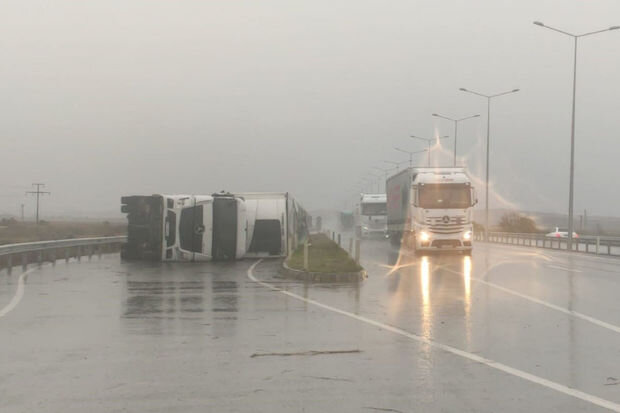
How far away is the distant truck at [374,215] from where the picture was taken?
51.6 meters

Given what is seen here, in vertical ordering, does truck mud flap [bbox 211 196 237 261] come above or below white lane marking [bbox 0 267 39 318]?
above

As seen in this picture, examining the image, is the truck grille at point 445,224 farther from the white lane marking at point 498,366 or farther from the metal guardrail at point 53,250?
the white lane marking at point 498,366

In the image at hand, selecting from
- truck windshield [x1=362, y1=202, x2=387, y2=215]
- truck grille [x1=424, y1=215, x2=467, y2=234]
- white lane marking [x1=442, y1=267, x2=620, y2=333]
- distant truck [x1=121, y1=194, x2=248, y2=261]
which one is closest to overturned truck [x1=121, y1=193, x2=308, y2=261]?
distant truck [x1=121, y1=194, x2=248, y2=261]

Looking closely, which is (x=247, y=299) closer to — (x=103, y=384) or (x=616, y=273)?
(x=103, y=384)

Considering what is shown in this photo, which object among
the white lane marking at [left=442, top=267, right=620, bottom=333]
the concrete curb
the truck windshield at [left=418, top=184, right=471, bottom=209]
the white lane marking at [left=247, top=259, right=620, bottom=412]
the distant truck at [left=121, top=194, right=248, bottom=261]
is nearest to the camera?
the white lane marking at [left=247, top=259, right=620, bottom=412]

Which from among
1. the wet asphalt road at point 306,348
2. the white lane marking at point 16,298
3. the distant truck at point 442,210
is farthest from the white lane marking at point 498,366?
the distant truck at point 442,210

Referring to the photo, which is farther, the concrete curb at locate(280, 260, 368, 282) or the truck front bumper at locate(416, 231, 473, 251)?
the truck front bumper at locate(416, 231, 473, 251)

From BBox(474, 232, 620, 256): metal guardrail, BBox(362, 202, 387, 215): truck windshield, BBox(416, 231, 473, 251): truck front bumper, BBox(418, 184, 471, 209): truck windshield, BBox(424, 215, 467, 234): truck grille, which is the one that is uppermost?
BBox(418, 184, 471, 209): truck windshield

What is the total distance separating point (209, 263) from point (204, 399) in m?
19.5

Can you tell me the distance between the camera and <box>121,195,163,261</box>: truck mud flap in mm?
24656

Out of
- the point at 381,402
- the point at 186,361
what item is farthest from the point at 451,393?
the point at 186,361

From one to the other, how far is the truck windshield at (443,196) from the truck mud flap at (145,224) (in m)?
10.8

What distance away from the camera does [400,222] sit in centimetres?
3384

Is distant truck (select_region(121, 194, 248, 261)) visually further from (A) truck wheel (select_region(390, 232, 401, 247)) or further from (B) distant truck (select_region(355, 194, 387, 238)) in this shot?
(B) distant truck (select_region(355, 194, 387, 238))
